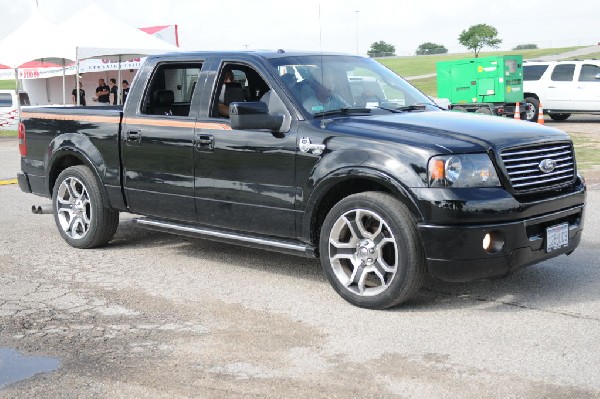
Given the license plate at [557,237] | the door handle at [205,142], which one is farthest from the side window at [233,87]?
the license plate at [557,237]

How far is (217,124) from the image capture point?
648 cm

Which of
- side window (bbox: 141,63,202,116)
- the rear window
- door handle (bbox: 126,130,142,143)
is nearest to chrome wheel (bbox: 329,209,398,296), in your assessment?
side window (bbox: 141,63,202,116)

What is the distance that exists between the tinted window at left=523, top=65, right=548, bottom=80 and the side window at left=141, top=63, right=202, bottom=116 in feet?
65.6

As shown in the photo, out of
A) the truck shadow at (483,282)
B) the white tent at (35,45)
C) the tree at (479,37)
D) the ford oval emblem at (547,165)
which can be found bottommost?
the truck shadow at (483,282)

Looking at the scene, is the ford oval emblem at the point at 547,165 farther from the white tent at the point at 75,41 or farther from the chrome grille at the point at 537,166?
the white tent at the point at 75,41

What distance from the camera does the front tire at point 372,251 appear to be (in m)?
5.41

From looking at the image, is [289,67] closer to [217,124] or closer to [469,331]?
[217,124]

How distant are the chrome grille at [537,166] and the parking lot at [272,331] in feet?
2.67

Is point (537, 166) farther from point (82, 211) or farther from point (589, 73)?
point (589, 73)

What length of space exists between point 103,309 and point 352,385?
2237 mm

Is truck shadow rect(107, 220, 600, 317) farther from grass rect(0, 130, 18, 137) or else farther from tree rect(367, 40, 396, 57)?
tree rect(367, 40, 396, 57)

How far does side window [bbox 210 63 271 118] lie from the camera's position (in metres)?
6.57

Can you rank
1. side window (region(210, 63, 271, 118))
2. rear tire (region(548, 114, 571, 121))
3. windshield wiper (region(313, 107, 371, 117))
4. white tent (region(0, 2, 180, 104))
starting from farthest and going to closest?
rear tire (region(548, 114, 571, 121))
white tent (region(0, 2, 180, 104))
side window (region(210, 63, 271, 118))
windshield wiper (region(313, 107, 371, 117))

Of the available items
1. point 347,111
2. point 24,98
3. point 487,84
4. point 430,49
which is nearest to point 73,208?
point 347,111
